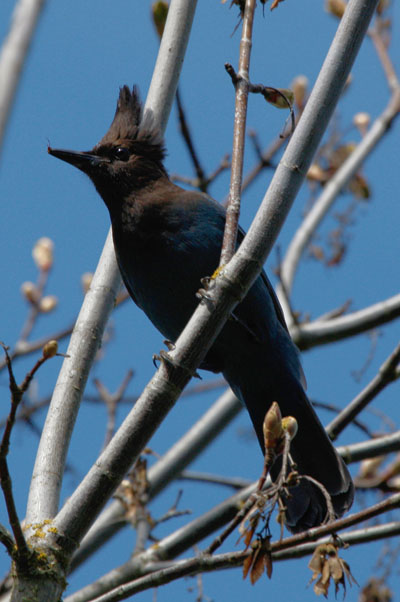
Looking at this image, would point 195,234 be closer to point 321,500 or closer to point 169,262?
point 169,262

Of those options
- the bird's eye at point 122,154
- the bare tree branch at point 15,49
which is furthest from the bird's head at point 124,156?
the bare tree branch at point 15,49

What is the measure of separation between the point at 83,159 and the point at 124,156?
26 cm

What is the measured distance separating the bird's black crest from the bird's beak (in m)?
0.15

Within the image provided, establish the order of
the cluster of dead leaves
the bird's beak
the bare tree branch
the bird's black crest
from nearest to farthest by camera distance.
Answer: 1. the bare tree branch
2. the cluster of dead leaves
3. the bird's beak
4. the bird's black crest

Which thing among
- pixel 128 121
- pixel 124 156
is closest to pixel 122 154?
pixel 124 156

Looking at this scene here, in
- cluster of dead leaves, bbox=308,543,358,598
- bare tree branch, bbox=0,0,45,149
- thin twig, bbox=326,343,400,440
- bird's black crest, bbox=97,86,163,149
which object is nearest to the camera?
bare tree branch, bbox=0,0,45,149

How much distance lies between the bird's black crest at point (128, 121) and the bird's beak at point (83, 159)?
153 millimetres

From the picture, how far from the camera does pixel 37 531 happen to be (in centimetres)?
266

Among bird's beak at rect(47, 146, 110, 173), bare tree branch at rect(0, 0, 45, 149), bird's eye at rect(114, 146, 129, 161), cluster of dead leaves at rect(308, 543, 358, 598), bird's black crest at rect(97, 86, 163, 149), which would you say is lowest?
cluster of dead leaves at rect(308, 543, 358, 598)

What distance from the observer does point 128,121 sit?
4832 millimetres

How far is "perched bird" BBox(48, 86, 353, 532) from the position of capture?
4.13 metres

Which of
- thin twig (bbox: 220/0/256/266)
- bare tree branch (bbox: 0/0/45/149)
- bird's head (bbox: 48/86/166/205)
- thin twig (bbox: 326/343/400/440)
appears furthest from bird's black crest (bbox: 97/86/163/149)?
bare tree branch (bbox: 0/0/45/149)

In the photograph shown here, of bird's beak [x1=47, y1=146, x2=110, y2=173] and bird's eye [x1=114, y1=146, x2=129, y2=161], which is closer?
bird's beak [x1=47, y1=146, x2=110, y2=173]

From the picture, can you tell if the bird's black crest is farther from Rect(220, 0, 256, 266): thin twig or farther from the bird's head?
Rect(220, 0, 256, 266): thin twig
